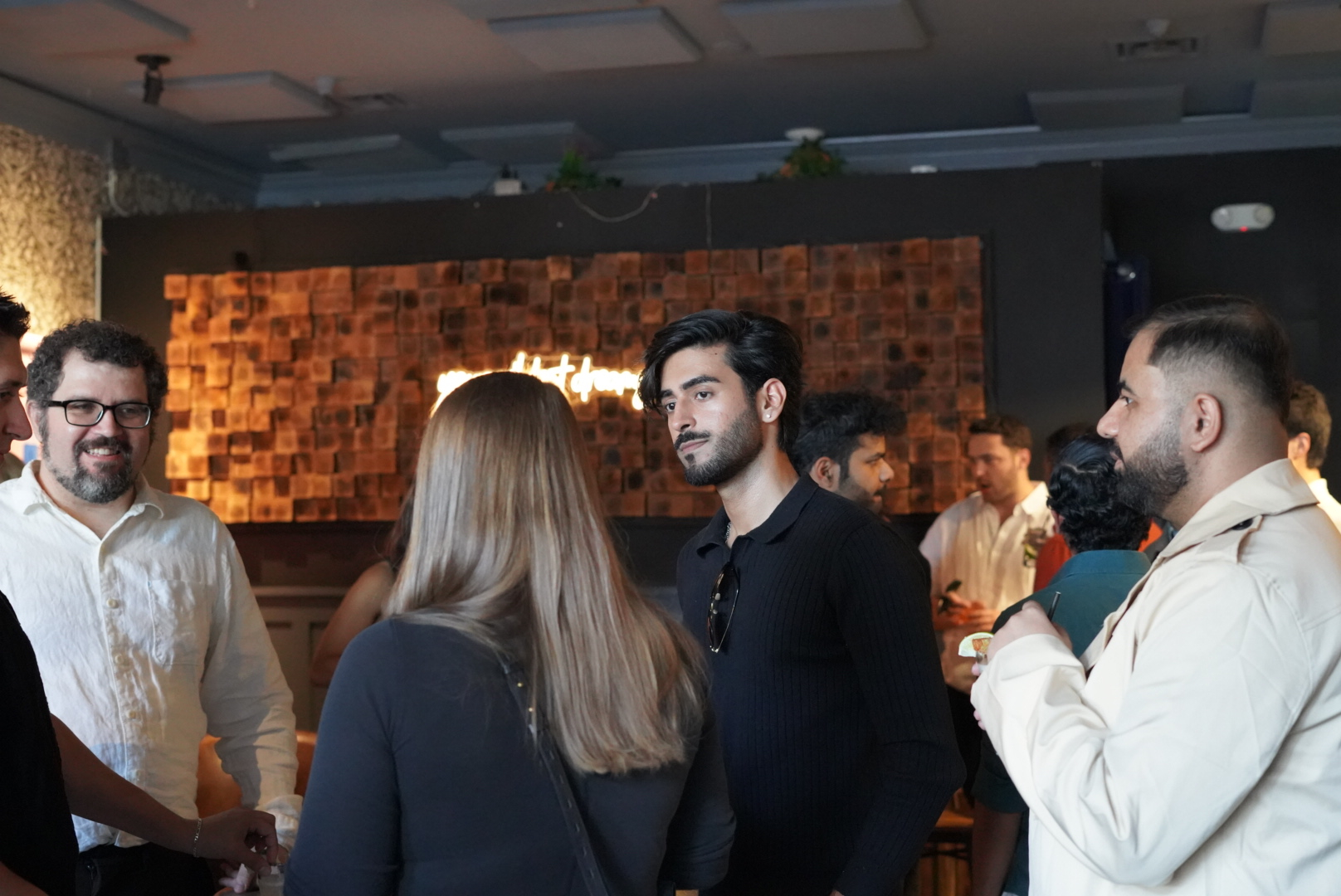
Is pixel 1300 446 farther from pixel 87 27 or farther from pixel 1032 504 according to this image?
pixel 87 27

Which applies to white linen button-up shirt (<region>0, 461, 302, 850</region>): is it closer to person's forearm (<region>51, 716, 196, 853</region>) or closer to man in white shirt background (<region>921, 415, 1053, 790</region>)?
person's forearm (<region>51, 716, 196, 853</region>)

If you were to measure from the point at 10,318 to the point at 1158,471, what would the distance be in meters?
1.52

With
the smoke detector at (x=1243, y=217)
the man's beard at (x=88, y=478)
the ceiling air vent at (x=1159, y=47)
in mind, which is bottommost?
the man's beard at (x=88, y=478)

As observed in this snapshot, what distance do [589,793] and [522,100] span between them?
19.0 feet

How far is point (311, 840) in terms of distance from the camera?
4.35 feet

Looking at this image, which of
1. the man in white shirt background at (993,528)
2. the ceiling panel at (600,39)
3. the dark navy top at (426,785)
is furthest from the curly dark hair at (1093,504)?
the ceiling panel at (600,39)

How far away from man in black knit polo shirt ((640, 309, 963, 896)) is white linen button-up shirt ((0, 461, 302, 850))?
2.85 ft

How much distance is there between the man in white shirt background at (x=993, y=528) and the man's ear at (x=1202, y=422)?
11.1 feet

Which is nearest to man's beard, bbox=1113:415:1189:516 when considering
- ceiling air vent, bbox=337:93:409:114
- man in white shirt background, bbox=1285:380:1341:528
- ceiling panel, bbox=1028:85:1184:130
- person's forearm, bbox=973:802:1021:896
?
person's forearm, bbox=973:802:1021:896

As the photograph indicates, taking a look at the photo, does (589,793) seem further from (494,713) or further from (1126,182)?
(1126,182)

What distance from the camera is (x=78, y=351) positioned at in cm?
232

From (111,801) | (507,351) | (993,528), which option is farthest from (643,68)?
(111,801)

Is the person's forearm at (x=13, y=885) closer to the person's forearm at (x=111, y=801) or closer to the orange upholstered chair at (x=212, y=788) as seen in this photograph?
the person's forearm at (x=111, y=801)

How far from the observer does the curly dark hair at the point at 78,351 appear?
2.32m
